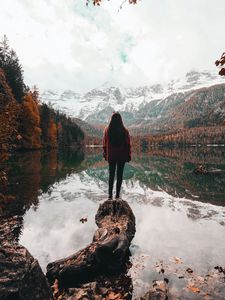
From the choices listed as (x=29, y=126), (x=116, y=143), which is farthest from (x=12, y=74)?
(x=116, y=143)

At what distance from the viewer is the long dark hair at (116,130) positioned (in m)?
12.9

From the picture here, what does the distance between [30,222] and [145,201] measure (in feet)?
30.4

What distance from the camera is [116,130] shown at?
42.6 ft

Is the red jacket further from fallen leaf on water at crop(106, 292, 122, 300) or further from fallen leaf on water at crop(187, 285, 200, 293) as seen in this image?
fallen leaf on water at crop(106, 292, 122, 300)

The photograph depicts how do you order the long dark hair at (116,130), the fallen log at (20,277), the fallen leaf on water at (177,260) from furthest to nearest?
the long dark hair at (116,130)
the fallen leaf on water at (177,260)
the fallen log at (20,277)

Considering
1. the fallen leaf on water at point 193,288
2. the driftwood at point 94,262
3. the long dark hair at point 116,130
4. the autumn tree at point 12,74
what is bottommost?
the fallen leaf on water at point 193,288

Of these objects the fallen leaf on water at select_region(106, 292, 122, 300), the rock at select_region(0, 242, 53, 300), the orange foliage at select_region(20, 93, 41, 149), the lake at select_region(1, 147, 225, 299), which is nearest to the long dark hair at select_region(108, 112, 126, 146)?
the lake at select_region(1, 147, 225, 299)

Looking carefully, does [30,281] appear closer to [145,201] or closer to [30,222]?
[30,222]

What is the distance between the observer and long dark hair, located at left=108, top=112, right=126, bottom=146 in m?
12.9

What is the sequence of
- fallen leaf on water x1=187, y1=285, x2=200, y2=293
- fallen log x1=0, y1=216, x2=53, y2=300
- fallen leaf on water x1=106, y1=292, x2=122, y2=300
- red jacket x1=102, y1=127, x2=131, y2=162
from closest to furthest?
fallen log x1=0, y1=216, x2=53, y2=300
fallen leaf on water x1=106, y1=292, x2=122, y2=300
fallen leaf on water x1=187, y1=285, x2=200, y2=293
red jacket x1=102, y1=127, x2=131, y2=162

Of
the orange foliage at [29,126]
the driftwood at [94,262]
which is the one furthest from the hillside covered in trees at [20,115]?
the driftwood at [94,262]

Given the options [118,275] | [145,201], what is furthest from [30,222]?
[145,201]

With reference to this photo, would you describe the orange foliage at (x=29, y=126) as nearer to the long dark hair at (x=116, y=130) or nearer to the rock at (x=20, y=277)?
the long dark hair at (x=116, y=130)

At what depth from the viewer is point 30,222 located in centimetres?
1387
